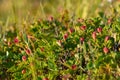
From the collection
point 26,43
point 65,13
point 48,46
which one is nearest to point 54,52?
point 48,46

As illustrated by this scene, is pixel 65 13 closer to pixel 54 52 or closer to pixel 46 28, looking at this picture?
pixel 46 28

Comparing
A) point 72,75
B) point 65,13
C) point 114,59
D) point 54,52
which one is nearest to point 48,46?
point 54,52

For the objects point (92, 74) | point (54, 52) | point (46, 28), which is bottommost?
point (92, 74)

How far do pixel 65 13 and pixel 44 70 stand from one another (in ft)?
4.45

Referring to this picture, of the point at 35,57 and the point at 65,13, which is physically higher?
the point at 65,13

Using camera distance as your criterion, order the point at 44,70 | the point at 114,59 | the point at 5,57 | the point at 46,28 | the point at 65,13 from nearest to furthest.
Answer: the point at 114,59, the point at 44,70, the point at 5,57, the point at 46,28, the point at 65,13

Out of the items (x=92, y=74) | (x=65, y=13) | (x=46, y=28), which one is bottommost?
(x=92, y=74)

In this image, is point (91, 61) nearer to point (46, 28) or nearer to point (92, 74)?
point (92, 74)

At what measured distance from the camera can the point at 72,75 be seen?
2.82 meters

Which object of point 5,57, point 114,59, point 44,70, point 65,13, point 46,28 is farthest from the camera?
point 65,13

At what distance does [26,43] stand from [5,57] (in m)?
0.20

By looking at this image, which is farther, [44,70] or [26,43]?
[26,43]

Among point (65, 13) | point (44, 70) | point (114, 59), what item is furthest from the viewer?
point (65, 13)

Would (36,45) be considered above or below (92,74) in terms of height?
above
